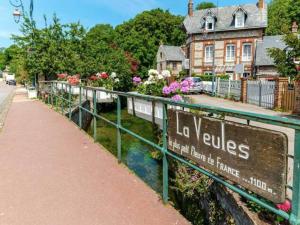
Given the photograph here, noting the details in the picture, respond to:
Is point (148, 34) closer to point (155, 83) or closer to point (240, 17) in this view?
point (240, 17)

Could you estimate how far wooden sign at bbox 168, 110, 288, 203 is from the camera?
Answer: 231 cm

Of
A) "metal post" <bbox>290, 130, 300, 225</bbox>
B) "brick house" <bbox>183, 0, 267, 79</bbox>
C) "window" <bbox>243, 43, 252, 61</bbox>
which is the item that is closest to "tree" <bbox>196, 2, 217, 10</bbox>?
"brick house" <bbox>183, 0, 267, 79</bbox>

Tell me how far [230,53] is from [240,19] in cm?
413

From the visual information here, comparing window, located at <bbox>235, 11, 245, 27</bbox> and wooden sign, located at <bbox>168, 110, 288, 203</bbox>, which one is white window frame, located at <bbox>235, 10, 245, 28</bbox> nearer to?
window, located at <bbox>235, 11, 245, 27</bbox>

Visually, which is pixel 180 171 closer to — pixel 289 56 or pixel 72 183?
pixel 72 183

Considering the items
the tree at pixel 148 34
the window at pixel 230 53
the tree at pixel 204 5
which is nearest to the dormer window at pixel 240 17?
the window at pixel 230 53

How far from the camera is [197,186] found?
5234 mm

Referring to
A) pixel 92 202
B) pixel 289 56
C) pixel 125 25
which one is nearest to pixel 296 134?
pixel 92 202

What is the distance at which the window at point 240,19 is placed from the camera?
39.2 metres

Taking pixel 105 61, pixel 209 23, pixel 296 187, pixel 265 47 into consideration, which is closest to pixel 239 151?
pixel 296 187

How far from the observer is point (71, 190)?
448cm

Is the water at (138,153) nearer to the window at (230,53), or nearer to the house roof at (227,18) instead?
the window at (230,53)

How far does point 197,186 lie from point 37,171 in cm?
258

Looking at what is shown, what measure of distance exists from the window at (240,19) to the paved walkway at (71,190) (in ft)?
117
